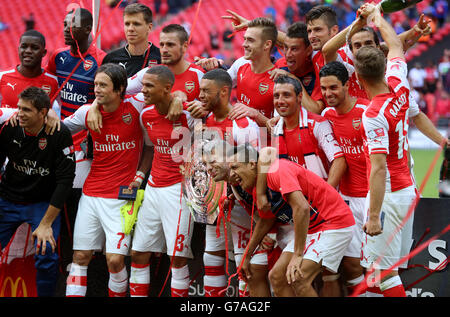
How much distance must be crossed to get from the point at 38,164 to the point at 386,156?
2.80 metres

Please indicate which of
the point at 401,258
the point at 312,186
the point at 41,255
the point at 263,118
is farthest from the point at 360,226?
the point at 41,255

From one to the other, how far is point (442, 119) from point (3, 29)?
44.5ft

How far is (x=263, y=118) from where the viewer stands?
4.97 metres

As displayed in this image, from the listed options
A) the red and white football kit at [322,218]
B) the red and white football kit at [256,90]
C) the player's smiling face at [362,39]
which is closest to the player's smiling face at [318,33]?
the player's smiling face at [362,39]

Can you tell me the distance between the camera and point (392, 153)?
4316 millimetres

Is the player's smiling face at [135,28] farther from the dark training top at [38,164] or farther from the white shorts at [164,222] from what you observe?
the white shorts at [164,222]

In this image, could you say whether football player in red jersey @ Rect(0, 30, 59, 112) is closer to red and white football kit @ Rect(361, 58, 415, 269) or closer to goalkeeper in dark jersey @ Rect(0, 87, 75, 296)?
goalkeeper in dark jersey @ Rect(0, 87, 75, 296)

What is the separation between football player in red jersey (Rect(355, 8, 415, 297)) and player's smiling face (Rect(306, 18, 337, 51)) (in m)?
0.80

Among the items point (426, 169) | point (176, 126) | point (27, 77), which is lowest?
point (426, 169)

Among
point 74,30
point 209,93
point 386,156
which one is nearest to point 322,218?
point 386,156

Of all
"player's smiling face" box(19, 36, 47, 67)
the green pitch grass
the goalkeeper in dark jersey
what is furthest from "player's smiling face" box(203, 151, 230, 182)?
the green pitch grass

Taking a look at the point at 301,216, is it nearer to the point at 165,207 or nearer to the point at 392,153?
the point at 392,153

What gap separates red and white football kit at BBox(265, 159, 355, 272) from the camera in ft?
13.4
